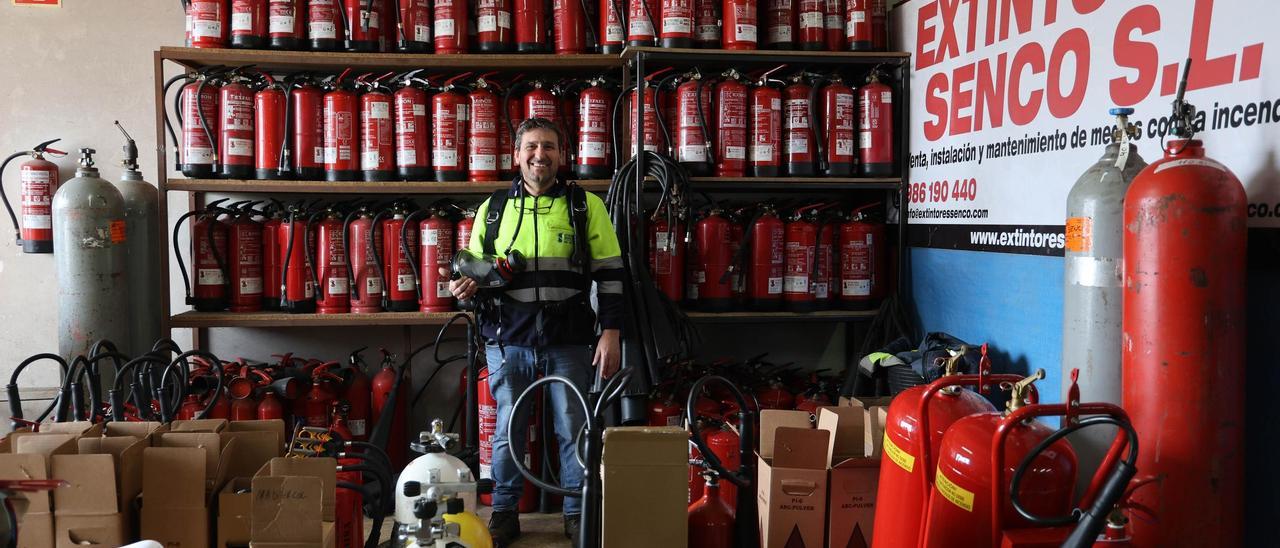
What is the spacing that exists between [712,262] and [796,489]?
5.29ft

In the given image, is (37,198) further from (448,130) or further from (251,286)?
(448,130)

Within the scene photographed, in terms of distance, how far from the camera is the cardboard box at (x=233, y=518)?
186cm

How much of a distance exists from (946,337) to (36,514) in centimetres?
288

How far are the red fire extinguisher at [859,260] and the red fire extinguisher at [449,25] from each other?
1.84 m

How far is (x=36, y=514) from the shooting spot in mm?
1801

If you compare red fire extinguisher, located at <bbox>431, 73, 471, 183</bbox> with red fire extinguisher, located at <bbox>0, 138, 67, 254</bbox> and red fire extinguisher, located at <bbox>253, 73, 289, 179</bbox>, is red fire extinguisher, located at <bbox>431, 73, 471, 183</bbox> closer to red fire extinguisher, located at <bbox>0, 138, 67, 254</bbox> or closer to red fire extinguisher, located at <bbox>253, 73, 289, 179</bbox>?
red fire extinguisher, located at <bbox>253, 73, 289, 179</bbox>

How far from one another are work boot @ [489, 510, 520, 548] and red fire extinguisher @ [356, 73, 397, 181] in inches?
58.8

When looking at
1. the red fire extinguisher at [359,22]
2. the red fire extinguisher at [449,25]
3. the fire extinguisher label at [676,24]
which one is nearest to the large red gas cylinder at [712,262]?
the fire extinguisher label at [676,24]

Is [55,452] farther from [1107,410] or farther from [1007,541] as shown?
[1107,410]

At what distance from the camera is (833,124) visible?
12.5 ft

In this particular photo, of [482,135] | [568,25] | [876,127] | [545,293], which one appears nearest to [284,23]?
[482,135]

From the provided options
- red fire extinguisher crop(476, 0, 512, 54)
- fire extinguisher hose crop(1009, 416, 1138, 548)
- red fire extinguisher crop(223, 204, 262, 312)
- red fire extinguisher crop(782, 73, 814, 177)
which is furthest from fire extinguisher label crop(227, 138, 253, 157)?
fire extinguisher hose crop(1009, 416, 1138, 548)

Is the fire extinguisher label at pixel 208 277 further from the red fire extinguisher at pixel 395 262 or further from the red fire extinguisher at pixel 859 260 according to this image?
the red fire extinguisher at pixel 859 260

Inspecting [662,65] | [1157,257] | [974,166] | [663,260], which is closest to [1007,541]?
[1157,257]
